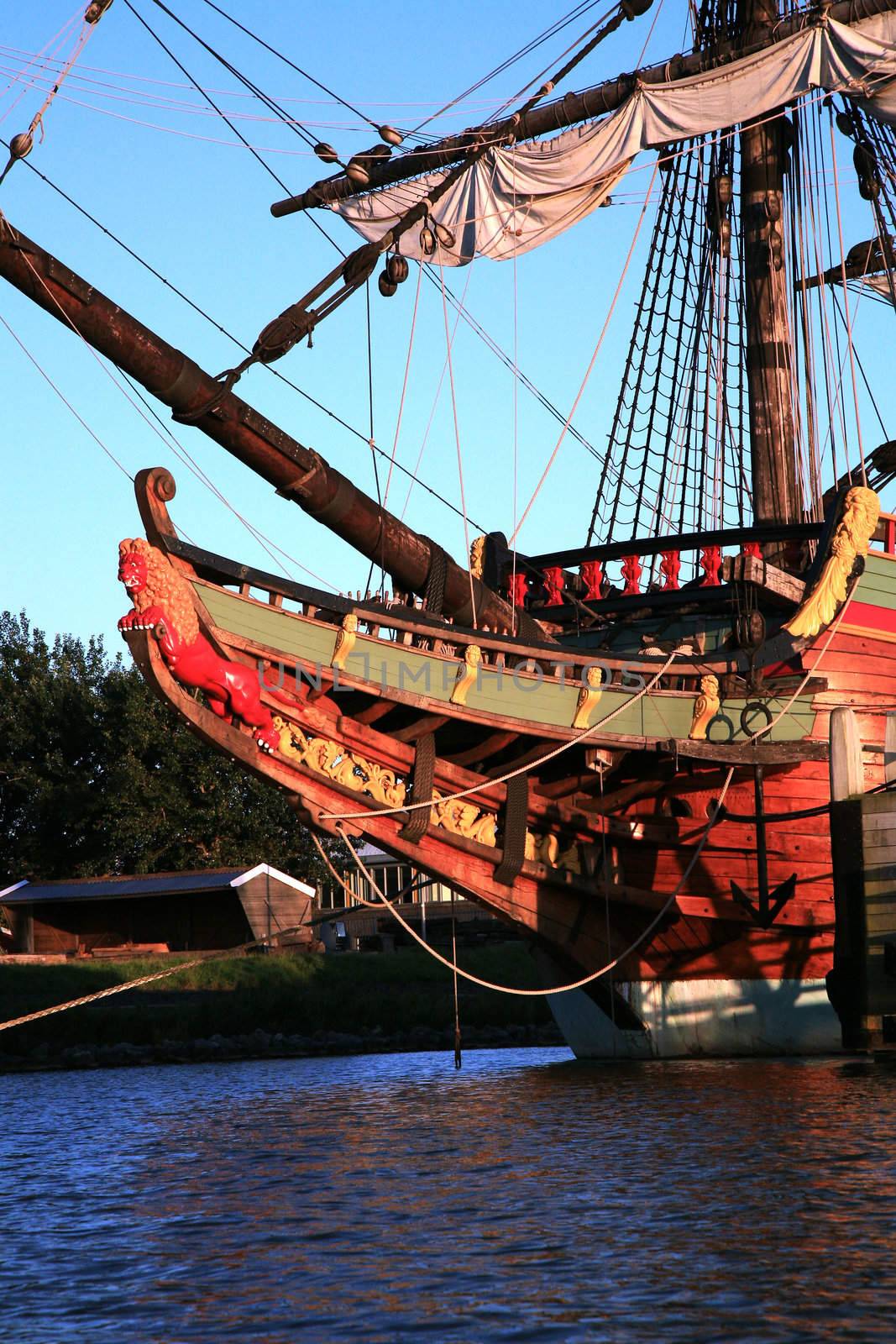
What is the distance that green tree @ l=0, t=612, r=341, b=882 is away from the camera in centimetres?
3669

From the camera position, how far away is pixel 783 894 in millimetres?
13531

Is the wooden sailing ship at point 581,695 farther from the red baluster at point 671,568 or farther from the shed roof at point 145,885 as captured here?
the shed roof at point 145,885

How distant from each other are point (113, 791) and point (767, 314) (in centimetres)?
2343

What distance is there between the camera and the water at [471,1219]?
5.00m

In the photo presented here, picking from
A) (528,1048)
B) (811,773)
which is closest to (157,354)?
(811,773)

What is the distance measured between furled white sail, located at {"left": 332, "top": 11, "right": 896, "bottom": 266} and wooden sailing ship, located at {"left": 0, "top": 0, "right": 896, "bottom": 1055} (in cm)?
6

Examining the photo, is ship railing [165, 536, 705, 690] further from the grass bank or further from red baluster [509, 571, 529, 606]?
the grass bank

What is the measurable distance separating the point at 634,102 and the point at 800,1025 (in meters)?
9.92

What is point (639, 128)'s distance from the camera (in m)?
17.3

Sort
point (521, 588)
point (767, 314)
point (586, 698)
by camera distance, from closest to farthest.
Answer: point (586, 698) → point (521, 588) → point (767, 314)

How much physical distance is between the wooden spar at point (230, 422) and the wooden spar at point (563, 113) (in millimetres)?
6098

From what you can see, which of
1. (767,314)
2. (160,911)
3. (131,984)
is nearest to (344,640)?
(131,984)

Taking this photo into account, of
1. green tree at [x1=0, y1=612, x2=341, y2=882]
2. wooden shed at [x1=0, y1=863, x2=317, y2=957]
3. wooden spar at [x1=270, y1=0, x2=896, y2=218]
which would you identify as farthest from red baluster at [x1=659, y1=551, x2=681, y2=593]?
green tree at [x1=0, y1=612, x2=341, y2=882]

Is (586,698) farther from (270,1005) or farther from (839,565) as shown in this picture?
(270,1005)
